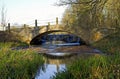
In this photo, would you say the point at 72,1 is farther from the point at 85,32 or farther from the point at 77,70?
the point at 85,32

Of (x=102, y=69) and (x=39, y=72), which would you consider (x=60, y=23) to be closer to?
(x=39, y=72)

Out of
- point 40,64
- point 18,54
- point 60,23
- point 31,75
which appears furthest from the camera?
point 60,23

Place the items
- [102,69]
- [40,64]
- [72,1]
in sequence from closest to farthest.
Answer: [102,69] → [40,64] → [72,1]

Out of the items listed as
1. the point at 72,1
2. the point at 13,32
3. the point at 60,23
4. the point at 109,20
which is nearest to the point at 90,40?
the point at 60,23

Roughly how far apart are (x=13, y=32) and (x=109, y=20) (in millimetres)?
17590

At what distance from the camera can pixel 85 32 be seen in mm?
36562

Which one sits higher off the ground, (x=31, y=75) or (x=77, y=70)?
(x=77, y=70)

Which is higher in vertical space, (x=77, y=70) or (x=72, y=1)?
(x=72, y=1)

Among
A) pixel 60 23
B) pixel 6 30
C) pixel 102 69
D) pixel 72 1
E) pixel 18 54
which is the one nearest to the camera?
pixel 102 69

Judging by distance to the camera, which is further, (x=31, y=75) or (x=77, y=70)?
(x=31, y=75)

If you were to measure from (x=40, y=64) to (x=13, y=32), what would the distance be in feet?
88.4

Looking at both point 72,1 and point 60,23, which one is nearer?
point 72,1

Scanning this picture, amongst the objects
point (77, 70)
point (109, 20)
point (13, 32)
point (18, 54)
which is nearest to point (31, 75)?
point (18, 54)

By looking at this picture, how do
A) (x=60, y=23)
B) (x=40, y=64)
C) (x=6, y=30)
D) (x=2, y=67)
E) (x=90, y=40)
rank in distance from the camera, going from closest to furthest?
(x=2, y=67) → (x=40, y=64) → (x=90, y=40) → (x=60, y=23) → (x=6, y=30)
